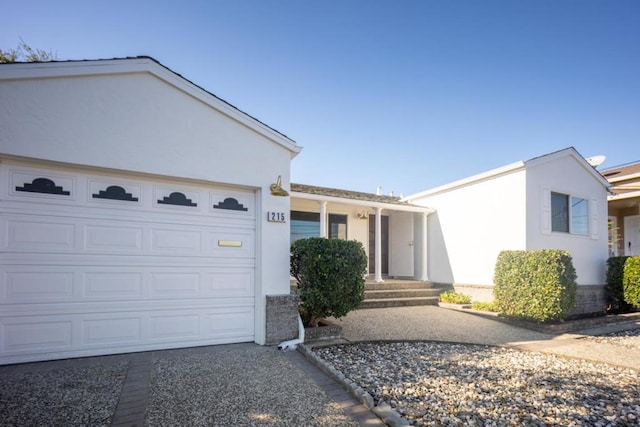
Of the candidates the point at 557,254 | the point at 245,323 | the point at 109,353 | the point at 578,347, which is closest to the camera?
the point at 109,353

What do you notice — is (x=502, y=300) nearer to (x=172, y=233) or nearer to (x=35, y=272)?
(x=172, y=233)

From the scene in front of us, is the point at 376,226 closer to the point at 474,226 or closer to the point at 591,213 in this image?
the point at 474,226

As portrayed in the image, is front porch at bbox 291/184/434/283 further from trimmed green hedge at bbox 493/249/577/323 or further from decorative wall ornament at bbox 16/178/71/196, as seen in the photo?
decorative wall ornament at bbox 16/178/71/196

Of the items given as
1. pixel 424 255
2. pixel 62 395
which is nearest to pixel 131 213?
pixel 62 395

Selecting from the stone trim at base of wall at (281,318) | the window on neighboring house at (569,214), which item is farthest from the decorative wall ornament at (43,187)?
the window on neighboring house at (569,214)

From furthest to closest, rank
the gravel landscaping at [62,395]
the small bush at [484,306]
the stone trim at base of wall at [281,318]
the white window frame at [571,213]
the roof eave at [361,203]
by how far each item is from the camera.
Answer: the white window frame at [571,213] → the roof eave at [361,203] → the small bush at [484,306] → the stone trim at base of wall at [281,318] → the gravel landscaping at [62,395]

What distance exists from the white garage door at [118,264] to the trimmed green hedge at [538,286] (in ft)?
21.7

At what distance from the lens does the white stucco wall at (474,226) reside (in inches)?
380

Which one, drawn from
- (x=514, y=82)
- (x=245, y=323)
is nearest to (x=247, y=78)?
(x=245, y=323)

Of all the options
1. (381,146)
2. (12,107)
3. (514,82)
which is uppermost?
(514,82)

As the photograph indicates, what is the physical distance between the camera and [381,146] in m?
13.5

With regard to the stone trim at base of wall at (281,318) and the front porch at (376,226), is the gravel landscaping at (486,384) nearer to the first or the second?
the stone trim at base of wall at (281,318)

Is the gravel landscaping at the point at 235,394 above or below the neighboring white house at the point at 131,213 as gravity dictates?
below

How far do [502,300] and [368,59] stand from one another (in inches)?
316
